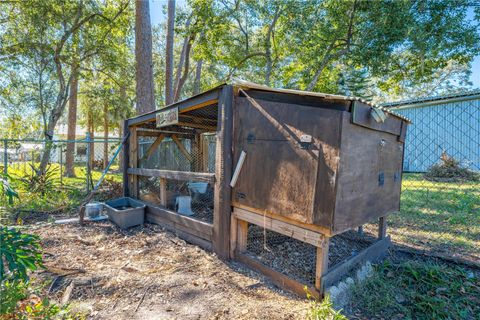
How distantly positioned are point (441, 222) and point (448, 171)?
5879 millimetres

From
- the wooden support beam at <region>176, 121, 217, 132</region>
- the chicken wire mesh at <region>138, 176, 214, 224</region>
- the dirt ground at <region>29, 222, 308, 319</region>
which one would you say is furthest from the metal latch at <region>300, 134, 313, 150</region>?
the wooden support beam at <region>176, 121, 217, 132</region>

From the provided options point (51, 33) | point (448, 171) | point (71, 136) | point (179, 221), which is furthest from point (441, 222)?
point (71, 136)

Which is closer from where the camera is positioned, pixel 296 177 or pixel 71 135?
pixel 296 177

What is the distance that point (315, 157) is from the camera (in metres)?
2.08

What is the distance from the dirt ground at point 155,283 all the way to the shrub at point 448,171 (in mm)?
9021

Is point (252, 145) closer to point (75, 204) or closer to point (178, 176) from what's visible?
point (178, 176)

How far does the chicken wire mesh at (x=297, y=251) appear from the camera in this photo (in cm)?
257

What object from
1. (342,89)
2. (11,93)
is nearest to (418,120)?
(342,89)

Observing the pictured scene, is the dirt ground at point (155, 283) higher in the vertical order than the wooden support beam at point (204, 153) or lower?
lower

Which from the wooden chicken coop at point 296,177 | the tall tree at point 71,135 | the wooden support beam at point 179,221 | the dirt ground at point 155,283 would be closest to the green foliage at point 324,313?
the dirt ground at point 155,283

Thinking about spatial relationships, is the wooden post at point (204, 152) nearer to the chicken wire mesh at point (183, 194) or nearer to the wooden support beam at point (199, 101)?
the chicken wire mesh at point (183, 194)

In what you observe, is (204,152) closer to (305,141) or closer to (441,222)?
(305,141)

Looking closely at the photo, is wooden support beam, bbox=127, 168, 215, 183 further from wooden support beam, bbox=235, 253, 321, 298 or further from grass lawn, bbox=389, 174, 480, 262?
grass lawn, bbox=389, 174, 480, 262

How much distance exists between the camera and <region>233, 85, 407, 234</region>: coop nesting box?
2.01 meters
